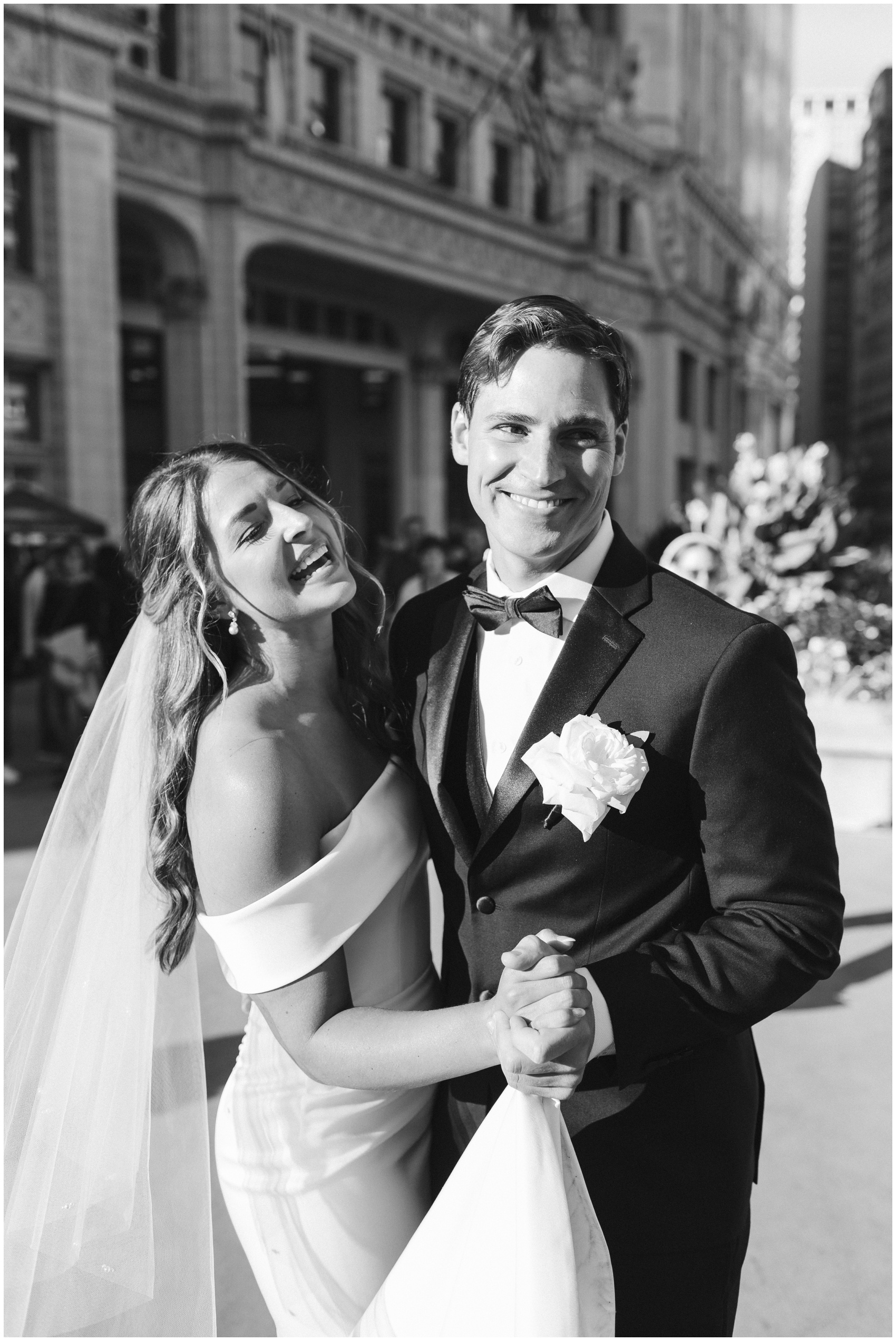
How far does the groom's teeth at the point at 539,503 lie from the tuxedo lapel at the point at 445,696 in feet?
0.95

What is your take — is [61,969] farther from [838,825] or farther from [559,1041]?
[838,825]

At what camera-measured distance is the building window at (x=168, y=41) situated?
57.8 ft

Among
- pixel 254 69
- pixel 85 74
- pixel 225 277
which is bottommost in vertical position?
pixel 225 277

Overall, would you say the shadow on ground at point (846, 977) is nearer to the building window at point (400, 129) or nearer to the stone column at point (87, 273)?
the stone column at point (87, 273)

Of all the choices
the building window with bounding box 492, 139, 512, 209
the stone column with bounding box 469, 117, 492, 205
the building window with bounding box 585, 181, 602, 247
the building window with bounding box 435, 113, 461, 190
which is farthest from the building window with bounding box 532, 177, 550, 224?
the building window with bounding box 435, 113, 461, 190

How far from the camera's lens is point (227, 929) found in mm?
1922

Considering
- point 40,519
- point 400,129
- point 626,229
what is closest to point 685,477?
point 626,229

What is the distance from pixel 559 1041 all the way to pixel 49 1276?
145cm

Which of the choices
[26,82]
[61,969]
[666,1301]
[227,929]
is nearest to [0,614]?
[61,969]

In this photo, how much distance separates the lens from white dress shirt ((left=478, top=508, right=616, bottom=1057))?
76.4 inches

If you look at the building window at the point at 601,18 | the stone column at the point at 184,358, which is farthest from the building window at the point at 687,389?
the stone column at the point at 184,358

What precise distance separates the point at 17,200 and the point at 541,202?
1694 cm

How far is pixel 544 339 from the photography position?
1.80m

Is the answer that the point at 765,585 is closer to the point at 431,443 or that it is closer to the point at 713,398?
the point at 431,443
